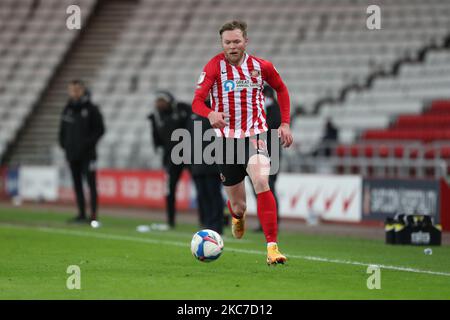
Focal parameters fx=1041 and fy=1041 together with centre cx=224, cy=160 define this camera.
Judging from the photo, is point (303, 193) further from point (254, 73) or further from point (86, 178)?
point (254, 73)

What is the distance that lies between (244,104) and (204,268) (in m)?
1.57

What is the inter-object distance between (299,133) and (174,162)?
32.3 feet

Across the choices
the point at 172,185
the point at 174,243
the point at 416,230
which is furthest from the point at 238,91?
the point at 172,185

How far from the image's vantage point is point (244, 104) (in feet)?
31.8

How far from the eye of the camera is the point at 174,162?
16.2 metres

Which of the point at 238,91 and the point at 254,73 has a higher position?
the point at 254,73

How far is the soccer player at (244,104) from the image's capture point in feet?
31.0

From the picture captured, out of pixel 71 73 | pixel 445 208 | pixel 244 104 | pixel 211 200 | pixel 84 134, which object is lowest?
pixel 445 208

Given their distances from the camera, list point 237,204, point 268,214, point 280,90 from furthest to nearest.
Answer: point 237,204 → point 280,90 → point 268,214

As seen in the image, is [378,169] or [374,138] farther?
[374,138]

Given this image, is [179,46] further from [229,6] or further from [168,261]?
[168,261]

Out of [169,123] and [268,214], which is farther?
[169,123]

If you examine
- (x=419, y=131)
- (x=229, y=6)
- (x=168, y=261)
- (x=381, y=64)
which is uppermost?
(x=229, y=6)

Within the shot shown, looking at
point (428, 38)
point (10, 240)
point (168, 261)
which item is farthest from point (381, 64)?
point (168, 261)
